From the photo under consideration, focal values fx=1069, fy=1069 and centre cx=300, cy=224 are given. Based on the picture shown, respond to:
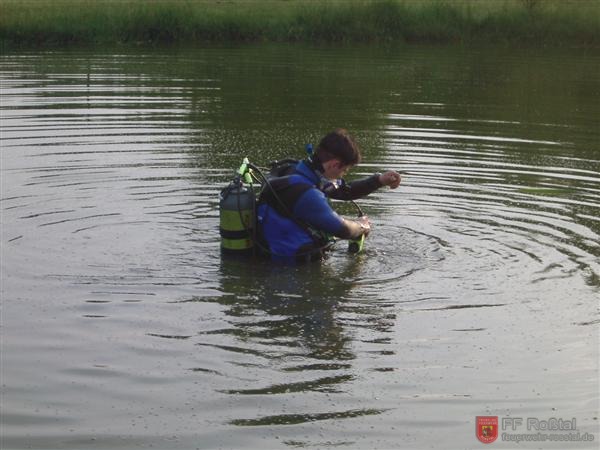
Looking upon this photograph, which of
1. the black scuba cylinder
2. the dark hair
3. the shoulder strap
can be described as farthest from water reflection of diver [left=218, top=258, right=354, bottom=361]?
the dark hair

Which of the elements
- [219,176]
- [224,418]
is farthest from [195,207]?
[224,418]

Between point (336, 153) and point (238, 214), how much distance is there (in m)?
0.97

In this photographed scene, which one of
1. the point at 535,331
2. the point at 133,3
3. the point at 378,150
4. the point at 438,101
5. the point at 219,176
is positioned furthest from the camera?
the point at 133,3

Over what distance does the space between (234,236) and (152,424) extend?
3.18 metres

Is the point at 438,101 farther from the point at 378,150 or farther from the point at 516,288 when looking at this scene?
the point at 516,288

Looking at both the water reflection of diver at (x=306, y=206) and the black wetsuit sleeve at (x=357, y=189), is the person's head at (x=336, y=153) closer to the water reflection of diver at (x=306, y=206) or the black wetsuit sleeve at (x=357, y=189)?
the water reflection of diver at (x=306, y=206)

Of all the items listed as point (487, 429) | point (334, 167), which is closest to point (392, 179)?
point (334, 167)

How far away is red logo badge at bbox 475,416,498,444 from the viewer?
5.94 metres

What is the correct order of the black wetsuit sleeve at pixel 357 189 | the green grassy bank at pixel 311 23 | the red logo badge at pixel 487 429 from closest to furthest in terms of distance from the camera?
the red logo badge at pixel 487 429 < the black wetsuit sleeve at pixel 357 189 < the green grassy bank at pixel 311 23

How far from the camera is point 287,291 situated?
333 inches

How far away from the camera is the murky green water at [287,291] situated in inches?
243

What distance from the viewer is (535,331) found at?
761 cm

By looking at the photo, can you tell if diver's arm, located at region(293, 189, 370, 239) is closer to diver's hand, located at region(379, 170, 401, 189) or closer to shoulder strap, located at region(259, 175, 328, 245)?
shoulder strap, located at region(259, 175, 328, 245)

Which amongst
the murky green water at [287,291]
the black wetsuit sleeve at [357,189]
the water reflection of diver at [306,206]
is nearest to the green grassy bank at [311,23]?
the murky green water at [287,291]
